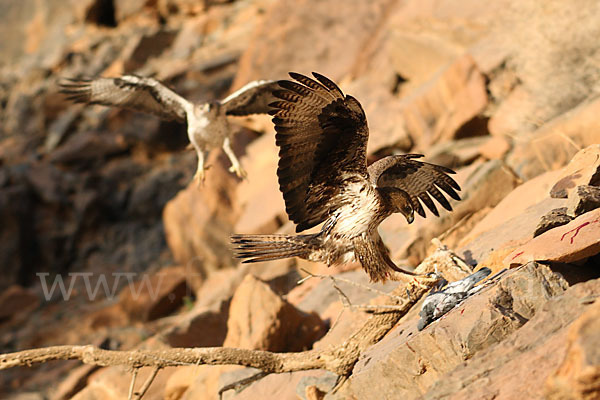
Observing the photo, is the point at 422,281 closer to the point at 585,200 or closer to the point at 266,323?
the point at 585,200

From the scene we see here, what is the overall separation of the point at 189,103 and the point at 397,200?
335 cm

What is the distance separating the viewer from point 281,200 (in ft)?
35.6

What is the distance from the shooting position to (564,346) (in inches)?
116

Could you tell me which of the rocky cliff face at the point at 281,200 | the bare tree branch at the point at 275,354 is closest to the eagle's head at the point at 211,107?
the rocky cliff face at the point at 281,200

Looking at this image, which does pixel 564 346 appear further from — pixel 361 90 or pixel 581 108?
pixel 361 90

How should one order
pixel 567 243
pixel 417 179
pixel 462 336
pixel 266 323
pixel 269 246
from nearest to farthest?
pixel 462 336 → pixel 567 243 → pixel 269 246 → pixel 417 179 → pixel 266 323

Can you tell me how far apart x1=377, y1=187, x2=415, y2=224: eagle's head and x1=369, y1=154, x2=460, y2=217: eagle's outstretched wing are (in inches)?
3.7

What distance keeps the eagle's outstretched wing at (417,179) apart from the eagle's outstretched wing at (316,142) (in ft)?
1.39

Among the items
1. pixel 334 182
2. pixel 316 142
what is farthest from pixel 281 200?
pixel 316 142

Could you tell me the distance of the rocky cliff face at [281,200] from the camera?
3.86 meters

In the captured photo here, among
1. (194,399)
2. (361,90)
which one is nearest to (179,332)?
(194,399)

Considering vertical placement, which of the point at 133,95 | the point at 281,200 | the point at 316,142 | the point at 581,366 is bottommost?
the point at 281,200

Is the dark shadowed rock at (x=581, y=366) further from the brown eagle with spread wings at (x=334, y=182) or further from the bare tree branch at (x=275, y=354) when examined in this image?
the bare tree branch at (x=275, y=354)

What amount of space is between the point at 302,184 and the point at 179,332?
11.9ft
